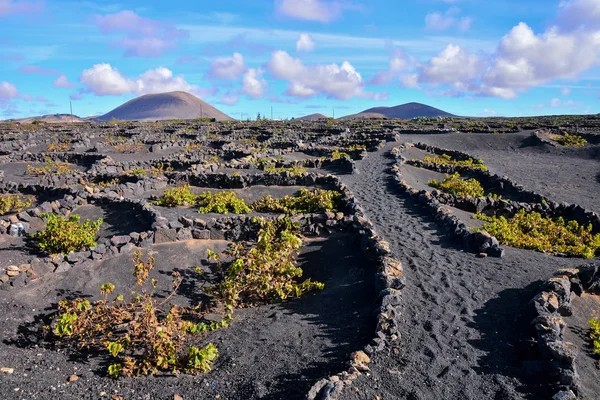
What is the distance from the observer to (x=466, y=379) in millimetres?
5102

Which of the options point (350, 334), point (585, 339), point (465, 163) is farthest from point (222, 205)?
point (465, 163)

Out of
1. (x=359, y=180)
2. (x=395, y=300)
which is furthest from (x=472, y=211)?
(x=395, y=300)

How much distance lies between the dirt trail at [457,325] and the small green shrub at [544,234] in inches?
21.3

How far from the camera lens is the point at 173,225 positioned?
1030cm

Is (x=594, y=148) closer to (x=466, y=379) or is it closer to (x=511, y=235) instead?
(x=511, y=235)

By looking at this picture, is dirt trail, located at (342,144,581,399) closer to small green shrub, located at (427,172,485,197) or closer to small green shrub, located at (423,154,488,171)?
small green shrub, located at (427,172,485,197)

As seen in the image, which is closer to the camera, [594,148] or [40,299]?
[40,299]

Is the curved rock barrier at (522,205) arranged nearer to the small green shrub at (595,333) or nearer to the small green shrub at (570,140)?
the small green shrub at (595,333)

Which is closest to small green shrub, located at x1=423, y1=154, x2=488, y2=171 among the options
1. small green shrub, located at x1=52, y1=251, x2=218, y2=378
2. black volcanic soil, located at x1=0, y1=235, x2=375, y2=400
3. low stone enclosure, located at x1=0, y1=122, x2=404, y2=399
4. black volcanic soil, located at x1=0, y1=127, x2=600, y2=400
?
low stone enclosure, located at x1=0, y1=122, x2=404, y2=399

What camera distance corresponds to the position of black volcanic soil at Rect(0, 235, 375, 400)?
523 cm

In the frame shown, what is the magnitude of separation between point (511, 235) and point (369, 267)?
4197 mm

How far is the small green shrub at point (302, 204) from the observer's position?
12562 mm

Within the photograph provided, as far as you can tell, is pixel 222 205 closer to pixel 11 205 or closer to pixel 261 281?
pixel 261 281

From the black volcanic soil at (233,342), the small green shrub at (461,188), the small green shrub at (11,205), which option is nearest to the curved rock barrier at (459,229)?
the small green shrub at (461,188)
